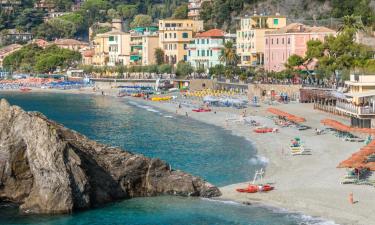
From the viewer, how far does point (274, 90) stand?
10169 cm

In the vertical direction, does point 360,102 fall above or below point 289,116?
above

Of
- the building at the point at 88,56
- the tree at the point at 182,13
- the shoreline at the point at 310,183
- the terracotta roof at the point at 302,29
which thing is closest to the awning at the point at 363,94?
the shoreline at the point at 310,183

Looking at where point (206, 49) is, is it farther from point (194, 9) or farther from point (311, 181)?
point (311, 181)

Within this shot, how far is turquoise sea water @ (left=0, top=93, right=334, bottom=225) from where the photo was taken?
132 feet

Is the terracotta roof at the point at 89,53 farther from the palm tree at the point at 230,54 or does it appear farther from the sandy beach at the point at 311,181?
the sandy beach at the point at 311,181

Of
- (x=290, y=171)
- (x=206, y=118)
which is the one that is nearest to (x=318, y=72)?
(x=206, y=118)

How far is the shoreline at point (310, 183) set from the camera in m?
40.3

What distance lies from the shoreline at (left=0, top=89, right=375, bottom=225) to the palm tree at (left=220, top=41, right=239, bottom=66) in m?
53.2

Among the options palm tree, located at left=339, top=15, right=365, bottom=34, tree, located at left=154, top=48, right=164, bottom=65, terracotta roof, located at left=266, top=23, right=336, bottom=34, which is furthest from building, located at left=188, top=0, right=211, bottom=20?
palm tree, located at left=339, top=15, right=365, bottom=34

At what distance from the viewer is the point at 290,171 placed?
1970 inches

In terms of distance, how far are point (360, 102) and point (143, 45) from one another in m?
84.2

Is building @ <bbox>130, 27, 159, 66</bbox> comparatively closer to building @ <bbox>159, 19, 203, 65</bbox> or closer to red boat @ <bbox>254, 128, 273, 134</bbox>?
building @ <bbox>159, 19, 203, 65</bbox>

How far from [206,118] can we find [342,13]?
156 feet

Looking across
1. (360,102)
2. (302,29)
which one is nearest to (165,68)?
(302,29)
